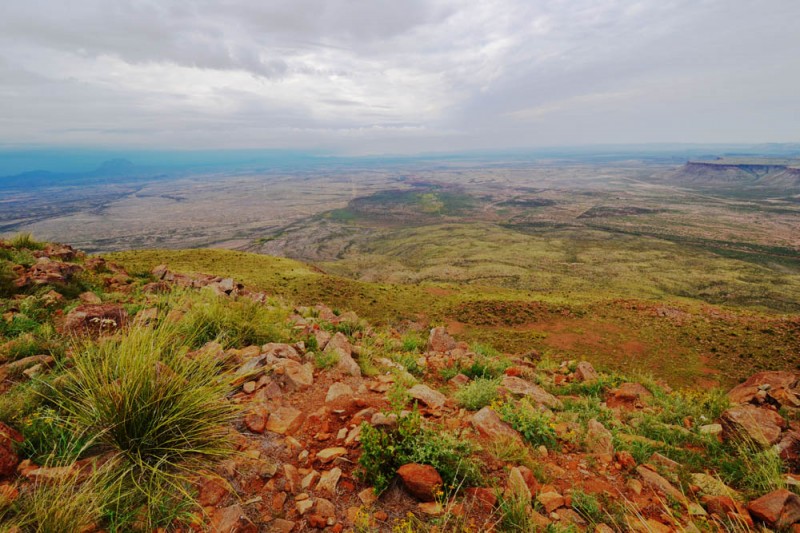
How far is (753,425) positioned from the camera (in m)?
4.79

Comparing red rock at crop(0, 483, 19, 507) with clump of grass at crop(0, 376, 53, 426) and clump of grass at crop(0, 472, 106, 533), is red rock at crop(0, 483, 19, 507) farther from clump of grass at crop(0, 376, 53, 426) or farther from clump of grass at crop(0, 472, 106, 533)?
clump of grass at crop(0, 376, 53, 426)

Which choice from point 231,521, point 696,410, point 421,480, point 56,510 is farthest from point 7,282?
point 696,410

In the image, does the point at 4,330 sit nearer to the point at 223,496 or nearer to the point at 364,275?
the point at 223,496

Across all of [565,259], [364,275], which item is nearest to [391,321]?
[364,275]

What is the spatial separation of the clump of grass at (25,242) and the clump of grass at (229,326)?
32.9 feet

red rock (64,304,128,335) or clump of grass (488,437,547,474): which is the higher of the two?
red rock (64,304,128,335)

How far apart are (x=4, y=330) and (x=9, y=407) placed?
11.7 feet

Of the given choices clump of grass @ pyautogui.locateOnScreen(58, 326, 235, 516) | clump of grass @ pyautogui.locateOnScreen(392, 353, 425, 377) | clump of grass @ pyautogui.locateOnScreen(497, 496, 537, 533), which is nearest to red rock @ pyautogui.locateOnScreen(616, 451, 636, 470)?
clump of grass @ pyautogui.locateOnScreen(497, 496, 537, 533)

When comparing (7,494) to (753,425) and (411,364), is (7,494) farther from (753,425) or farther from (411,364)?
(753,425)

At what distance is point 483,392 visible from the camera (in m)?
5.46

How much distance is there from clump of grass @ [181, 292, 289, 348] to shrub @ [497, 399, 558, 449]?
14.8 feet

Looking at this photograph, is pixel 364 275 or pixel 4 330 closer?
pixel 4 330

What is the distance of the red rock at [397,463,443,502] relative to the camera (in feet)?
10.1

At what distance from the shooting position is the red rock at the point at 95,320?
5.43 metres
